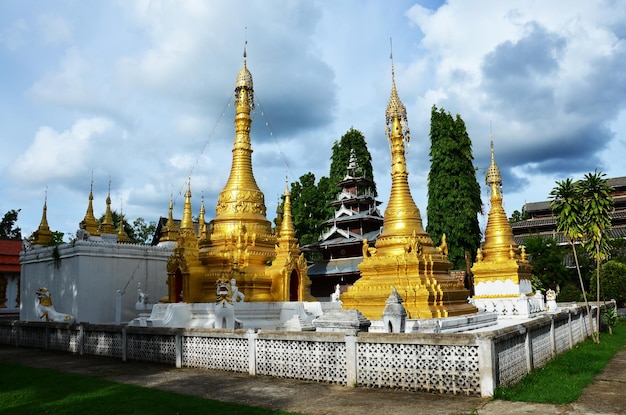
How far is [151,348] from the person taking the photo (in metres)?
14.9

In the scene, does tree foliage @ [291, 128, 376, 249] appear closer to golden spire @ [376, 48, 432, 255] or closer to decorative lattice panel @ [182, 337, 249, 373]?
golden spire @ [376, 48, 432, 255]

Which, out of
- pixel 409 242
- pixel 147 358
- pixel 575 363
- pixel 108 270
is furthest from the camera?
pixel 108 270

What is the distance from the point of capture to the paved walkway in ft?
28.9

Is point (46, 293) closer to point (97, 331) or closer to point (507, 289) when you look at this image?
point (97, 331)

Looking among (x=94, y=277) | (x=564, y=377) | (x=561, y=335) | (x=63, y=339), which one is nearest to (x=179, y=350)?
(x=63, y=339)

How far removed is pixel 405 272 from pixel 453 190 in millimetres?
27810

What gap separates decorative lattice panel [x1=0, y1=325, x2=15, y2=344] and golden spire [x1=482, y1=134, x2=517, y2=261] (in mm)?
26942

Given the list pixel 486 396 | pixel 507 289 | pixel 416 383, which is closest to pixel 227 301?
pixel 416 383

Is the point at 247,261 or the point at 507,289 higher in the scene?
the point at 247,261

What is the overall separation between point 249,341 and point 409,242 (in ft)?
34.6

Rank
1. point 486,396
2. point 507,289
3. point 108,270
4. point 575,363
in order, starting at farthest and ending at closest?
point 507,289
point 108,270
point 575,363
point 486,396

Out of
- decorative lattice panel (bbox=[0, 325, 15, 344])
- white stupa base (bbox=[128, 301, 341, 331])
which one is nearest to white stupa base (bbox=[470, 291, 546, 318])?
white stupa base (bbox=[128, 301, 341, 331])

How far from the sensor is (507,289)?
32500 mm

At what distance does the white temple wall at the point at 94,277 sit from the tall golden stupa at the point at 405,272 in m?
11.6
